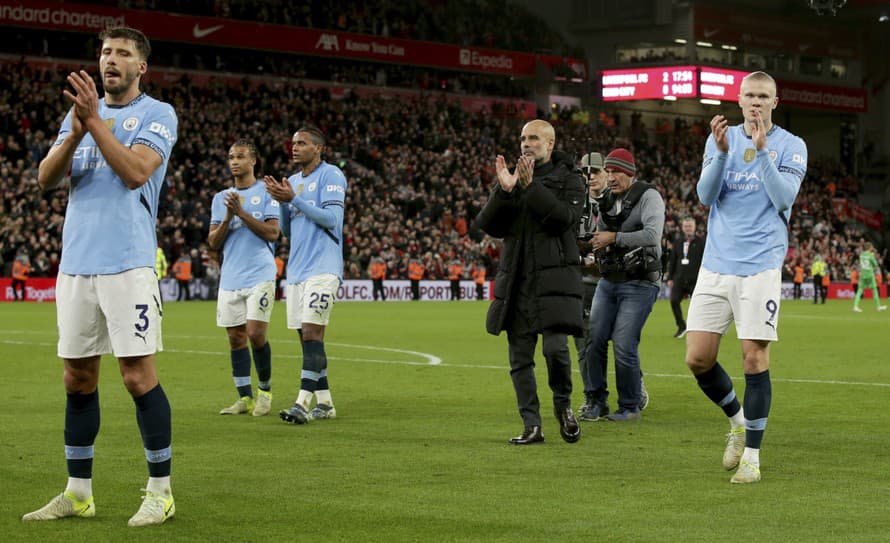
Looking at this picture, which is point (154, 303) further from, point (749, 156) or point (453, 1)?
point (453, 1)

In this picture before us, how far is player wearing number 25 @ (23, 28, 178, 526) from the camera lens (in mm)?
6863

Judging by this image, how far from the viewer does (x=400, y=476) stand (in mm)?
8672

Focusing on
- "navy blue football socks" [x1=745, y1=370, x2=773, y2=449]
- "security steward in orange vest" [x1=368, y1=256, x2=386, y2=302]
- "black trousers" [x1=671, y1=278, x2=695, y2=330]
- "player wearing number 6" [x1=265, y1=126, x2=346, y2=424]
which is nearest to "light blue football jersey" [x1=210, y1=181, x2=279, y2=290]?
"player wearing number 6" [x1=265, y1=126, x2=346, y2=424]

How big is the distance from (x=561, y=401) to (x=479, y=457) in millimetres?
1050

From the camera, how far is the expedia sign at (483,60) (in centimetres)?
5872

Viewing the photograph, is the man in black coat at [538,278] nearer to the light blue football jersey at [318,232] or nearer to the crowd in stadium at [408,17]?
the light blue football jersey at [318,232]

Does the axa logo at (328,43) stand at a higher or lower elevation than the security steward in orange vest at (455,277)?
higher

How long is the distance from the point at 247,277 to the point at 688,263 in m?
13.6

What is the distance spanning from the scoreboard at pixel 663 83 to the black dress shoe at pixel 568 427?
173ft

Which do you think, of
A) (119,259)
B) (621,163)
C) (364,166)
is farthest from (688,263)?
(364,166)

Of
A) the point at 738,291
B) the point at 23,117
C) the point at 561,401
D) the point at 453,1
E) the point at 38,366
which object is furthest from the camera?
the point at 453,1

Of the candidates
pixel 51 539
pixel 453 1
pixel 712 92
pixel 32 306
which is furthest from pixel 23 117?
pixel 51 539

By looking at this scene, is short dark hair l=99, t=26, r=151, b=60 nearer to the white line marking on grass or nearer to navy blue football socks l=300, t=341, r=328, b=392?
navy blue football socks l=300, t=341, r=328, b=392

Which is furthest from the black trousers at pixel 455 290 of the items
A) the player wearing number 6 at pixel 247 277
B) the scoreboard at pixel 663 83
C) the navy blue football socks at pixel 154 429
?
the navy blue football socks at pixel 154 429
